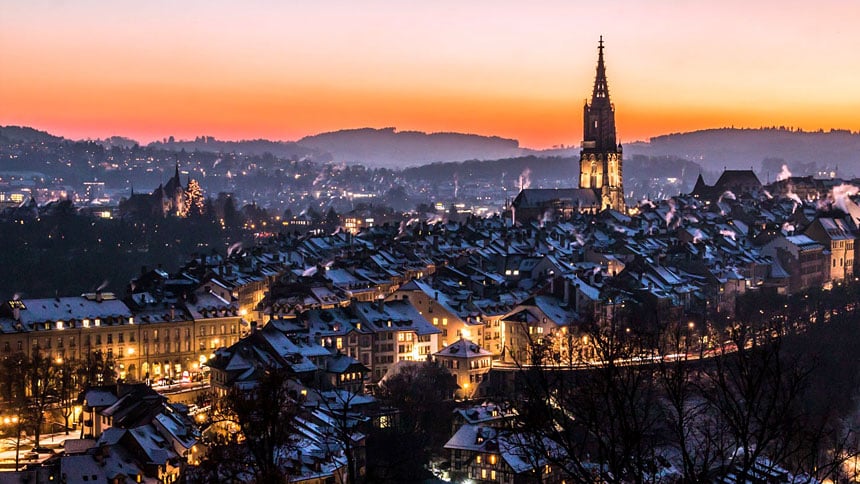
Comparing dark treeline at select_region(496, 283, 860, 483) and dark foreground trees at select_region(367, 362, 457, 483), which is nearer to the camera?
dark treeline at select_region(496, 283, 860, 483)

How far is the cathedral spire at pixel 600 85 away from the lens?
4543 inches

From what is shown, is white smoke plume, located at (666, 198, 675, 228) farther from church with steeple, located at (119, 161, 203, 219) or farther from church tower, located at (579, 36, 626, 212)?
church with steeple, located at (119, 161, 203, 219)

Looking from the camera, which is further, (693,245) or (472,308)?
(693,245)

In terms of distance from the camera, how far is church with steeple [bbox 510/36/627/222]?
372ft

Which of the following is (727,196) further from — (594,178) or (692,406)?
(692,406)

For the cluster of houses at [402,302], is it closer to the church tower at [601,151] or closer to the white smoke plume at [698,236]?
the white smoke plume at [698,236]

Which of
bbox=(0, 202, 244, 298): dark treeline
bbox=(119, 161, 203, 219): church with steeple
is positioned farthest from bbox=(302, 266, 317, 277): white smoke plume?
bbox=(119, 161, 203, 219): church with steeple

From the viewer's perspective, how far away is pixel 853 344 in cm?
5869

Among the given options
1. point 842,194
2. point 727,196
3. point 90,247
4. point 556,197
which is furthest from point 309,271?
point 842,194

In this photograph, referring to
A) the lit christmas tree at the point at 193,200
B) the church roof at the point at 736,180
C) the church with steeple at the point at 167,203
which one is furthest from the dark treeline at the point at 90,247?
the church roof at the point at 736,180

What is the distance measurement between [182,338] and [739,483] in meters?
43.8

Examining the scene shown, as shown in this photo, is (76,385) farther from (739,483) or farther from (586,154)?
(586,154)

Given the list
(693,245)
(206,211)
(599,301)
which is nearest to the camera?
(599,301)

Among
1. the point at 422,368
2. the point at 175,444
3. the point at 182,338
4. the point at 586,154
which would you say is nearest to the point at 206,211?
the point at 586,154
